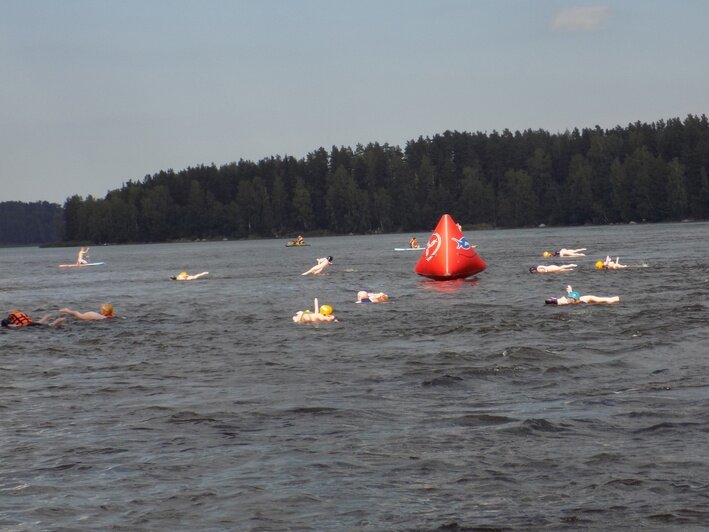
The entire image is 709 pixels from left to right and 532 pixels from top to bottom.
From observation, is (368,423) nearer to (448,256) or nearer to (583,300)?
(583,300)

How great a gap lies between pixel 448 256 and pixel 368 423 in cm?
2499

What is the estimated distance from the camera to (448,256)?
38.4 meters

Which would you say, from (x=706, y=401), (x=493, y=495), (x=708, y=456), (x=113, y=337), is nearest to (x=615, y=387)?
(x=706, y=401)

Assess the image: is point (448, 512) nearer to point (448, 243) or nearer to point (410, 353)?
point (410, 353)

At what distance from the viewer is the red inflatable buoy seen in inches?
1480

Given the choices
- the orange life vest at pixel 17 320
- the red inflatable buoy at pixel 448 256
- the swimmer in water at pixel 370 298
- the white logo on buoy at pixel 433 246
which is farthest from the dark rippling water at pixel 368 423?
the white logo on buoy at pixel 433 246

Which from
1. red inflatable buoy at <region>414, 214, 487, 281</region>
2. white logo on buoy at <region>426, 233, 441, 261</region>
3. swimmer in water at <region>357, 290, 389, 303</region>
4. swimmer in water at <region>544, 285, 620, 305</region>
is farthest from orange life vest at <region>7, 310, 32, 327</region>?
white logo on buoy at <region>426, 233, 441, 261</region>

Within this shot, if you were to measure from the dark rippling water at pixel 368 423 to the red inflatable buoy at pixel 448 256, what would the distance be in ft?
34.0

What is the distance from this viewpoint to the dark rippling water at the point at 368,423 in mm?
10039

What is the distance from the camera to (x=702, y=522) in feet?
29.9

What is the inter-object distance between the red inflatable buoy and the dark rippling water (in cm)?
1035

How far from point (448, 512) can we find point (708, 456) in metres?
3.14

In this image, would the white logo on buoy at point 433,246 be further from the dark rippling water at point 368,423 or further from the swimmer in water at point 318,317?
the swimmer in water at point 318,317

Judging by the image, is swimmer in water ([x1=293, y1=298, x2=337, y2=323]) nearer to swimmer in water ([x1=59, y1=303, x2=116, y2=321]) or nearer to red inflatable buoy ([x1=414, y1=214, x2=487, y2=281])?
swimmer in water ([x1=59, y1=303, x2=116, y2=321])
